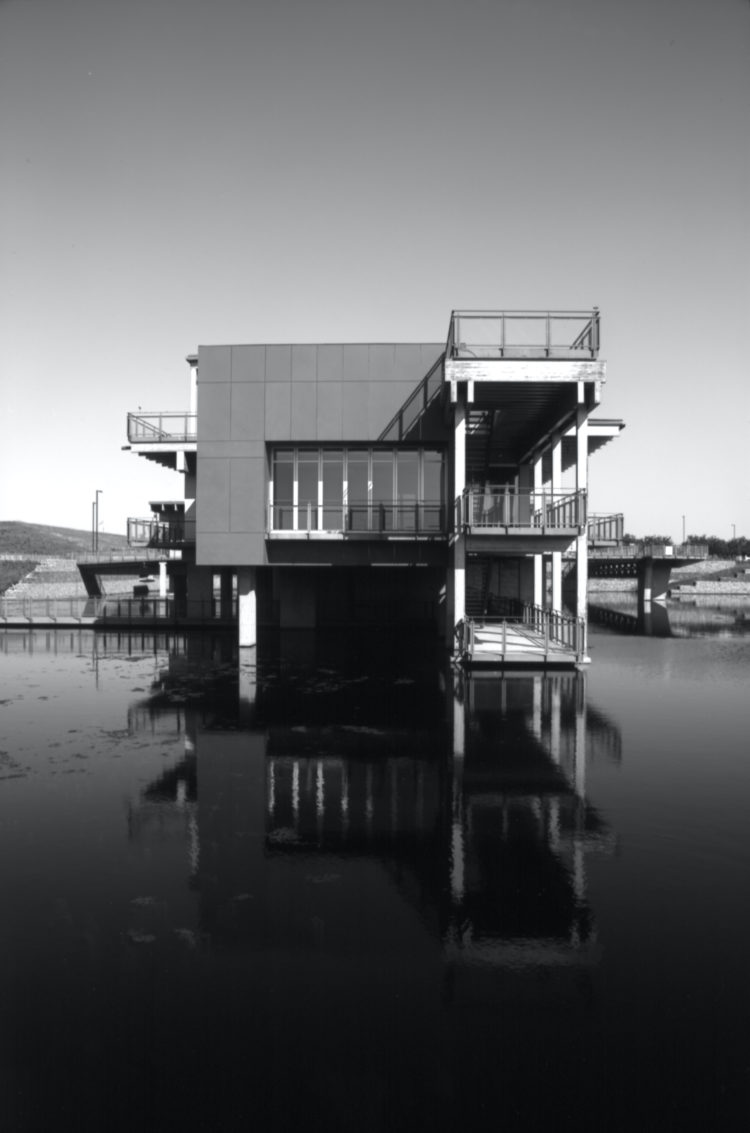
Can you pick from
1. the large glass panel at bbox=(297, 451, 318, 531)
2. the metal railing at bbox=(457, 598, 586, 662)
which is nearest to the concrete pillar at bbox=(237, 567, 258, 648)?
the large glass panel at bbox=(297, 451, 318, 531)

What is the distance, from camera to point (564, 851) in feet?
23.0

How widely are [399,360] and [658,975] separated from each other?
796 inches

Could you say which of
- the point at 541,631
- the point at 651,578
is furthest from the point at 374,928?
the point at 651,578

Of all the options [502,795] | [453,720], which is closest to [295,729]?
[453,720]

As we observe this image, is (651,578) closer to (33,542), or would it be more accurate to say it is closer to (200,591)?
(200,591)

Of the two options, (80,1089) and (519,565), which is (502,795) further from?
(519,565)

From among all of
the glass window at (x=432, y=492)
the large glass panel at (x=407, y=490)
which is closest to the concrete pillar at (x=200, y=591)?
the large glass panel at (x=407, y=490)

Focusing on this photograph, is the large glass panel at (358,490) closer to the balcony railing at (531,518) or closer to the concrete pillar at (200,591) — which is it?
the balcony railing at (531,518)

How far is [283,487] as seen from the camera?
78.5 feet

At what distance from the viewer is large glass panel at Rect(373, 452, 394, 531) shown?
23562mm

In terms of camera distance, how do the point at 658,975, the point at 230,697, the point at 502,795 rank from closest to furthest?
the point at 658,975, the point at 502,795, the point at 230,697

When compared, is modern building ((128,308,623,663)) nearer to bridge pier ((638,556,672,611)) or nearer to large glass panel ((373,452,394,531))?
large glass panel ((373,452,394,531))

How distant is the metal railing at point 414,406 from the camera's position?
22.6 meters

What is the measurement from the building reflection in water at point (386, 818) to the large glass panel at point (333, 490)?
1008 cm
